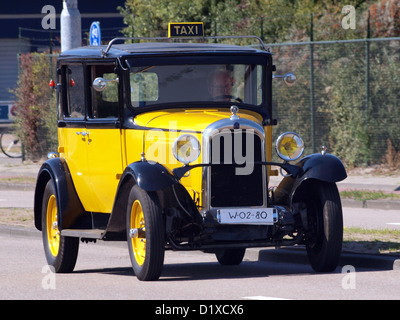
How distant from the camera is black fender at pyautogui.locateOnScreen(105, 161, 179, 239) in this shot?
345 inches

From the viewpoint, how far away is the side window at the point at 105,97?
1007cm

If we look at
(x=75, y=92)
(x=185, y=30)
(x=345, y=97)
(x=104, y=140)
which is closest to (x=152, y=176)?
(x=104, y=140)

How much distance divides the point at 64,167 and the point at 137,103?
4.00ft

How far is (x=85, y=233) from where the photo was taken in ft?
32.0

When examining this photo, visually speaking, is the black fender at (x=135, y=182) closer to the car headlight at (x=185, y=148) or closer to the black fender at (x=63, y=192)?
the car headlight at (x=185, y=148)

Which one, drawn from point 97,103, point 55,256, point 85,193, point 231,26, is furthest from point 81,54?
point 231,26

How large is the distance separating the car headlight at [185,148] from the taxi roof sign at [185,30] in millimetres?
2686

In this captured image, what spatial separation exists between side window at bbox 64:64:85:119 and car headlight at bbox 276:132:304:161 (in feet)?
7.00

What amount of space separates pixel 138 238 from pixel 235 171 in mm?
1072

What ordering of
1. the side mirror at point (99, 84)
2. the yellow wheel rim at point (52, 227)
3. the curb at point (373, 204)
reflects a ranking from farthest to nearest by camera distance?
1. the curb at point (373, 204)
2. the yellow wheel rim at point (52, 227)
3. the side mirror at point (99, 84)
